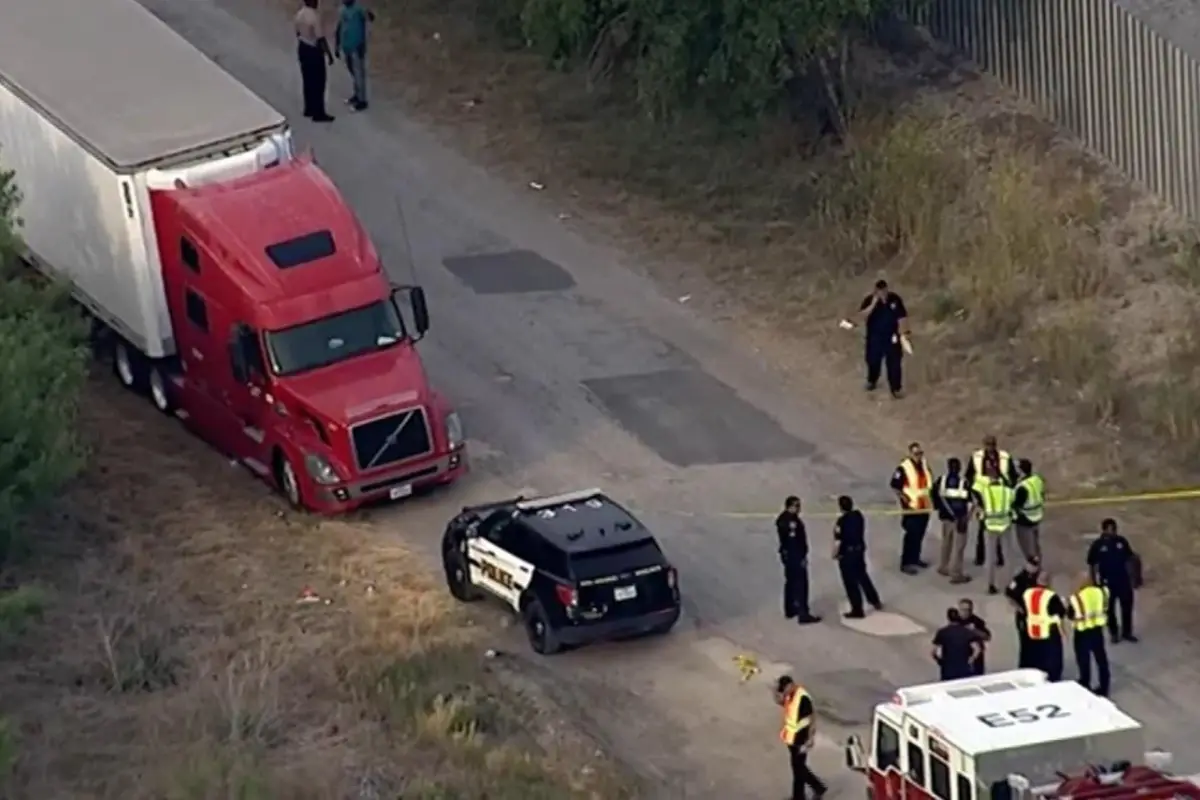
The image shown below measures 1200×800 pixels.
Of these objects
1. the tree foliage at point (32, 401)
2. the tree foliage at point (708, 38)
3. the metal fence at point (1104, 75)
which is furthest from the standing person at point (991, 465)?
the tree foliage at point (708, 38)

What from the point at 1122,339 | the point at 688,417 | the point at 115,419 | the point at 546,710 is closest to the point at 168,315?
the point at 115,419

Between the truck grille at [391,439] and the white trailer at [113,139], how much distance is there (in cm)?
320

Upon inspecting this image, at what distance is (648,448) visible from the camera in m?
31.4

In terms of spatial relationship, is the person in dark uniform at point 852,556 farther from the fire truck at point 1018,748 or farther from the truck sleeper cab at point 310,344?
the truck sleeper cab at point 310,344

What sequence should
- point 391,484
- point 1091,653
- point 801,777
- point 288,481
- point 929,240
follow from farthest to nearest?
point 929,240, point 288,481, point 391,484, point 1091,653, point 801,777

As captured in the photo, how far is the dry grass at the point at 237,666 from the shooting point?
24.2m

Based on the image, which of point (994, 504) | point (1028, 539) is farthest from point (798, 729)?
point (1028, 539)

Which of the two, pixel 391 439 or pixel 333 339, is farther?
pixel 333 339

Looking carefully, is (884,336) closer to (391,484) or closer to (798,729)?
(391,484)

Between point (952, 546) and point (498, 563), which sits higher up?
point (498, 563)

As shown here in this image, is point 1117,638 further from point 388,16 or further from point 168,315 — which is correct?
point 388,16

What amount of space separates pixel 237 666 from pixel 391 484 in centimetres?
395

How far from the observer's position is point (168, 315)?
3145 centimetres

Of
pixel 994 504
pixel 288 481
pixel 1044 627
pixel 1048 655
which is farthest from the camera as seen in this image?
pixel 288 481
